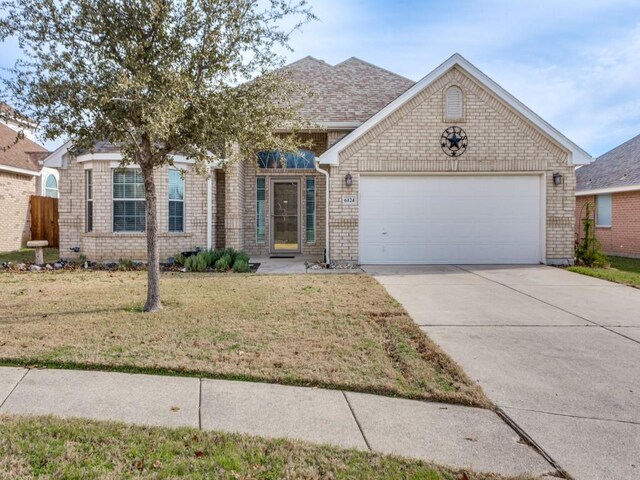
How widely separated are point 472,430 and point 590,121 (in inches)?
795

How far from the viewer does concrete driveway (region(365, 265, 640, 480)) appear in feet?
9.85

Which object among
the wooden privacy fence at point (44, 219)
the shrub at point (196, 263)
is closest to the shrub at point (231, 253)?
the shrub at point (196, 263)

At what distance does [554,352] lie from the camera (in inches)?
190

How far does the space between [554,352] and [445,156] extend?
7.91 m

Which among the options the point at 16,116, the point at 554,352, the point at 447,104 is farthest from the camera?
the point at 447,104

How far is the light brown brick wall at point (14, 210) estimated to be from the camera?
658 inches

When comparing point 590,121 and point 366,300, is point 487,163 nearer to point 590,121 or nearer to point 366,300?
point 366,300

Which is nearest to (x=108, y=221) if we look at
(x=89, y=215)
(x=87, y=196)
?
(x=89, y=215)

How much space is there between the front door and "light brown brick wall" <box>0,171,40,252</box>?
10679 mm

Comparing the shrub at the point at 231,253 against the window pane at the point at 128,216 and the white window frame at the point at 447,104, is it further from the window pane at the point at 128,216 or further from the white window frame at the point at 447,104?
the white window frame at the point at 447,104

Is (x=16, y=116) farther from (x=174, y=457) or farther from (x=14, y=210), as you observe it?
(x=14, y=210)

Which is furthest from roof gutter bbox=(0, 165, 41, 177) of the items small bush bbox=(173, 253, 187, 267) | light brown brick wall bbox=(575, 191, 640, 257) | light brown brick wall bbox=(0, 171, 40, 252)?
light brown brick wall bbox=(575, 191, 640, 257)

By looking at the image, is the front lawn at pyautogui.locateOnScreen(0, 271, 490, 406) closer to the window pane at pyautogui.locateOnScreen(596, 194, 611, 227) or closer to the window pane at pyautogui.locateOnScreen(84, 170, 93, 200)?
the window pane at pyautogui.locateOnScreen(84, 170, 93, 200)

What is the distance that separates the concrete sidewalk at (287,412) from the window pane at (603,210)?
1809 centimetres
